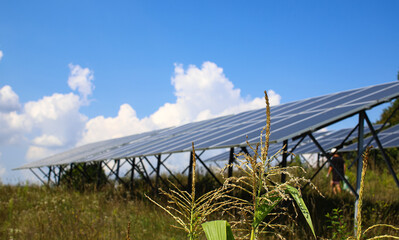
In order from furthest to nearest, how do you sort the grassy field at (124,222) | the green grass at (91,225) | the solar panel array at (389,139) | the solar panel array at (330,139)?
the solar panel array at (330,139) < the solar panel array at (389,139) < the green grass at (91,225) < the grassy field at (124,222)

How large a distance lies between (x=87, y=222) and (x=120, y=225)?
96 centimetres

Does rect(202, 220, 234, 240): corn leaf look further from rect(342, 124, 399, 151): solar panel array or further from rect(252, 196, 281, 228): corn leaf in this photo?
rect(342, 124, 399, 151): solar panel array

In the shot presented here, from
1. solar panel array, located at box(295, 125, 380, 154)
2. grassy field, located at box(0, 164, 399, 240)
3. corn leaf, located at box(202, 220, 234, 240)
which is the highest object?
solar panel array, located at box(295, 125, 380, 154)

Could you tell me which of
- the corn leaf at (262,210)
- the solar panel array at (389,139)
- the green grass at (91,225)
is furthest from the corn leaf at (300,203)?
the solar panel array at (389,139)

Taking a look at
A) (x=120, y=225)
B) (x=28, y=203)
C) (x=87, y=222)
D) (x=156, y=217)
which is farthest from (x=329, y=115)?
(x=28, y=203)

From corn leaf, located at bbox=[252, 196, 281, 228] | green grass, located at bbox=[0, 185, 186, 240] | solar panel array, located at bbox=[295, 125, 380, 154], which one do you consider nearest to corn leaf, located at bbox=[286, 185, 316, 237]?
corn leaf, located at bbox=[252, 196, 281, 228]

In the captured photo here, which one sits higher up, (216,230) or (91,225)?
(216,230)

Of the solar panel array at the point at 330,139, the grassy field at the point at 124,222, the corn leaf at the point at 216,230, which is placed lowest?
the grassy field at the point at 124,222

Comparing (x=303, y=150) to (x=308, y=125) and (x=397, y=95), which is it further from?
(x=308, y=125)

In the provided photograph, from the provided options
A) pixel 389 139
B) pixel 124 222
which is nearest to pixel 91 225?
pixel 124 222

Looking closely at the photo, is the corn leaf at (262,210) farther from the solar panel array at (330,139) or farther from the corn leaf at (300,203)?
the solar panel array at (330,139)

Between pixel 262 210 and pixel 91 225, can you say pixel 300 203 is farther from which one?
pixel 91 225

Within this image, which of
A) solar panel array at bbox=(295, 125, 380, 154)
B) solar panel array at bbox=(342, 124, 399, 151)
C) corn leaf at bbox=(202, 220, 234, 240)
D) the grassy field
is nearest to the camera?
corn leaf at bbox=(202, 220, 234, 240)

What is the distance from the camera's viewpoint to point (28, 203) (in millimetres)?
12383
